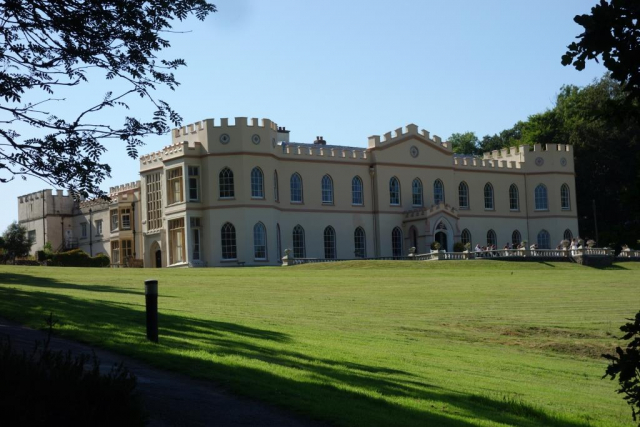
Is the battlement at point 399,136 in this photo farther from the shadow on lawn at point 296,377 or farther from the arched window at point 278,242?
the shadow on lawn at point 296,377

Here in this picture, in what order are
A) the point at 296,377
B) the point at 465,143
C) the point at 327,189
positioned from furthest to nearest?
the point at 465,143 < the point at 327,189 < the point at 296,377

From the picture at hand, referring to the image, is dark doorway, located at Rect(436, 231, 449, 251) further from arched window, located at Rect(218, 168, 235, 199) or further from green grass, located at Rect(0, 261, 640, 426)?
green grass, located at Rect(0, 261, 640, 426)

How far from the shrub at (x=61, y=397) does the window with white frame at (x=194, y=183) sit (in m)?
44.6

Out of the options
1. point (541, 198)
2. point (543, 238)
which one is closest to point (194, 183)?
point (541, 198)

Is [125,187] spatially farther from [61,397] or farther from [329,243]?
[61,397]

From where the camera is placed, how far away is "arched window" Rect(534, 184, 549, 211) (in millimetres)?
66188

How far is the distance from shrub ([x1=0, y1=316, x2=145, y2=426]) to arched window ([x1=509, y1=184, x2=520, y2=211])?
198 ft

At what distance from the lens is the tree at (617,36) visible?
22.2ft

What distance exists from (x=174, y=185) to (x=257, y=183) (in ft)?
16.4

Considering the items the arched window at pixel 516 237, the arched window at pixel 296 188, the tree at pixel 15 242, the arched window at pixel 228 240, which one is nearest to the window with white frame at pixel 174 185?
the arched window at pixel 228 240

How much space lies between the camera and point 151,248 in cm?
5675

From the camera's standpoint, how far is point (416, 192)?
60906 millimetres

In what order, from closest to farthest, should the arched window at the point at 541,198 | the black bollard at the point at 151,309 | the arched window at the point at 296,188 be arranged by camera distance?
the black bollard at the point at 151,309 < the arched window at the point at 296,188 < the arched window at the point at 541,198

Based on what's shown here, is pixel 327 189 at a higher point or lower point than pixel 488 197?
higher
